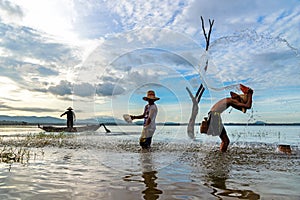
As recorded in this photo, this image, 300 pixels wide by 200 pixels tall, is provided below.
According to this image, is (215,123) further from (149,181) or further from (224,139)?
(149,181)

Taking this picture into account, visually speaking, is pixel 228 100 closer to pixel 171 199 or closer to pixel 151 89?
pixel 151 89

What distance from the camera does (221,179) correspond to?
7250 mm

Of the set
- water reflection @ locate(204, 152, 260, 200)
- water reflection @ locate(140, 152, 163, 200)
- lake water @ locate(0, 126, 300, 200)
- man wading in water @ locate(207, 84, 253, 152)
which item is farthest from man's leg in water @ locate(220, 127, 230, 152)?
water reflection @ locate(140, 152, 163, 200)

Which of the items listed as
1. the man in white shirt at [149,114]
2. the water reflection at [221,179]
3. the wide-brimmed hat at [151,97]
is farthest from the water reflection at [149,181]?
the wide-brimmed hat at [151,97]

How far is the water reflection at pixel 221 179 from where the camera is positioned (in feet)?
19.2

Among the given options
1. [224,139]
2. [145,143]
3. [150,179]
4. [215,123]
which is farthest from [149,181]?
[145,143]

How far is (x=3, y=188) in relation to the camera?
6.46m

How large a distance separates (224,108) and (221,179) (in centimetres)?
602

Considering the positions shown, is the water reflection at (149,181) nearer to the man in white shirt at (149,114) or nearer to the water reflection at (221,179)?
the water reflection at (221,179)

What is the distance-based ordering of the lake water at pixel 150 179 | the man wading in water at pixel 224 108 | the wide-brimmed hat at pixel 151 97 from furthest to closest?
the wide-brimmed hat at pixel 151 97 < the man wading in water at pixel 224 108 < the lake water at pixel 150 179

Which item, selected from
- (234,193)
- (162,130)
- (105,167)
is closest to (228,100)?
(162,130)

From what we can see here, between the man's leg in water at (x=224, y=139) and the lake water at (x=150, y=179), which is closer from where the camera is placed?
the lake water at (x=150, y=179)

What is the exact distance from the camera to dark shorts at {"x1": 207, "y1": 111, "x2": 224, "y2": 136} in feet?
41.8

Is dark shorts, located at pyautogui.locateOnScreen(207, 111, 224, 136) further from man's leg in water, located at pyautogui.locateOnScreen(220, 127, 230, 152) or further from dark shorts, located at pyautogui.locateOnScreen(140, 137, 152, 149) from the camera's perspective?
dark shorts, located at pyautogui.locateOnScreen(140, 137, 152, 149)
